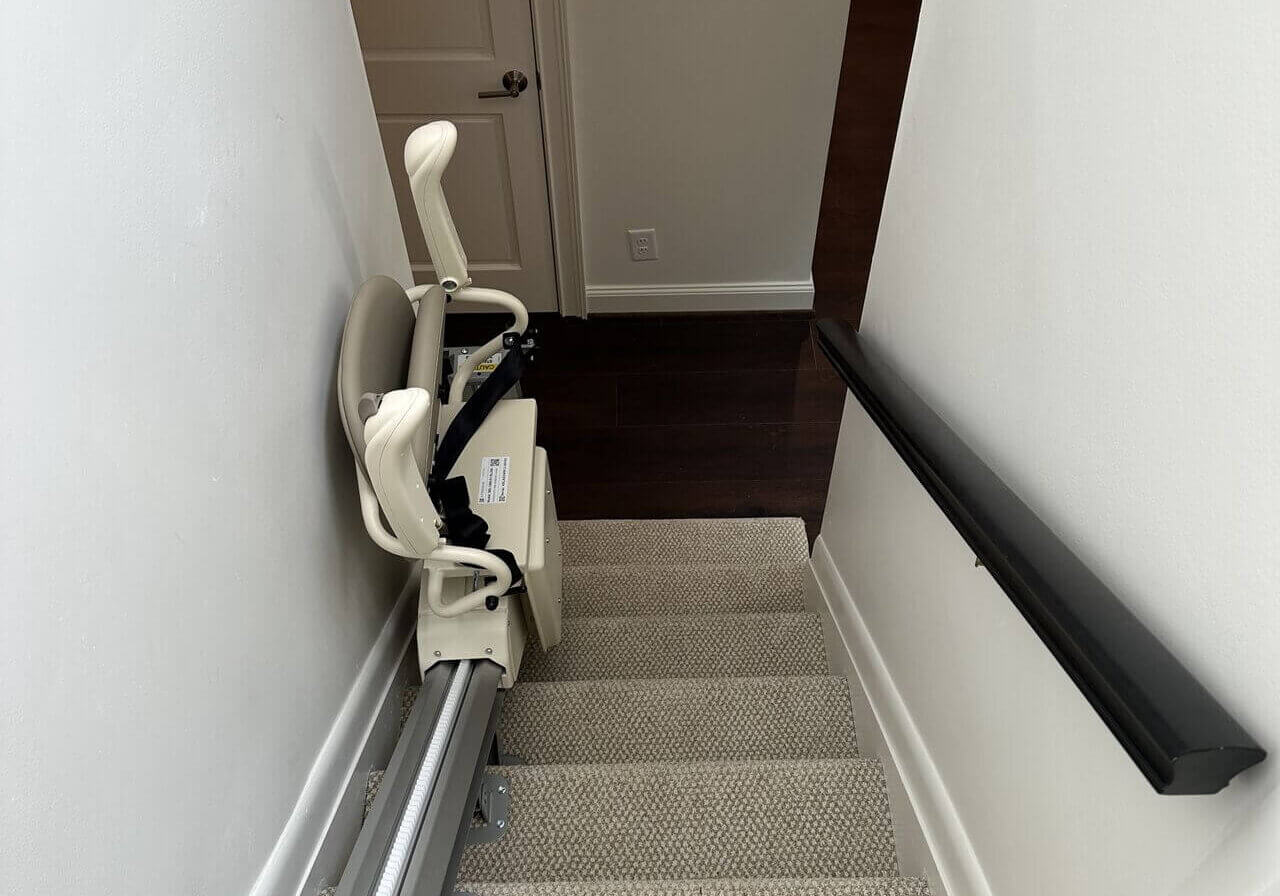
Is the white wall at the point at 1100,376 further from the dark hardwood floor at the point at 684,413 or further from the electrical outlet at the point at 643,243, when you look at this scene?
the electrical outlet at the point at 643,243

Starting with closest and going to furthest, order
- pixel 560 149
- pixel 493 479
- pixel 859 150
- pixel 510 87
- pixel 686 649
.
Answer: pixel 493 479
pixel 686 649
pixel 510 87
pixel 560 149
pixel 859 150

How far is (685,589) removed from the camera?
7.82 ft

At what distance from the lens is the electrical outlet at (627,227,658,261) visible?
3.52m

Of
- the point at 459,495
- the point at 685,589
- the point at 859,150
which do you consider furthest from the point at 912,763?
the point at 859,150

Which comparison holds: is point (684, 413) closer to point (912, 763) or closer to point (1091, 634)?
point (912, 763)

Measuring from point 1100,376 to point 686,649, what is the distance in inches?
53.5

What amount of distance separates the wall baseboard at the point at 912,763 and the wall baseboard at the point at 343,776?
0.86 metres

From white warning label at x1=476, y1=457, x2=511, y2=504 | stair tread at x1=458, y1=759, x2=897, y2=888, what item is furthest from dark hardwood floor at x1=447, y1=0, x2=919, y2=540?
stair tread at x1=458, y1=759, x2=897, y2=888

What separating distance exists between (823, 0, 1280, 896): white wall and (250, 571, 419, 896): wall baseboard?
896mm

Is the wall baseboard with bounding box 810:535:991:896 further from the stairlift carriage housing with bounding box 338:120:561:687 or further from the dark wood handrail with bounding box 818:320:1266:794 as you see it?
the stairlift carriage housing with bounding box 338:120:561:687

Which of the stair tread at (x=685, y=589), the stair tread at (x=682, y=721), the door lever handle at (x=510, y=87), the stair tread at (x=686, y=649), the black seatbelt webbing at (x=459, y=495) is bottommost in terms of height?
the stair tread at (x=685, y=589)

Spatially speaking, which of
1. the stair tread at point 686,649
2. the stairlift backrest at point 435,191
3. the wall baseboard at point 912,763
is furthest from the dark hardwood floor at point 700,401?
the stairlift backrest at point 435,191

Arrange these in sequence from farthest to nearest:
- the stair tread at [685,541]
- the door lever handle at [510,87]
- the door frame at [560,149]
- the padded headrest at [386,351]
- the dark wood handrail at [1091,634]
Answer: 1. the door lever handle at [510,87]
2. the door frame at [560,149]
3. the stair tread at [685,541]
4. the padded headrest at [386,351]
5. the dark wood handrail at [1091,634]

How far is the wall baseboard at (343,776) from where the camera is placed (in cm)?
120
